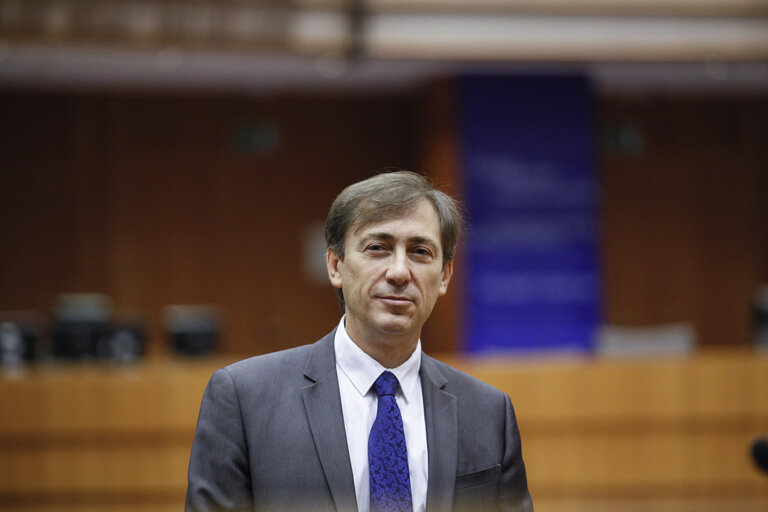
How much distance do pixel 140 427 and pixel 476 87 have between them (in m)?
4.05

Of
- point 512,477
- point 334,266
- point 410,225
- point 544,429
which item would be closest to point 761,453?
point 512,477

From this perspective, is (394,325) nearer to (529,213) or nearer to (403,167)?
(529,213)

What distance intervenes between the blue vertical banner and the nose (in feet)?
19.3

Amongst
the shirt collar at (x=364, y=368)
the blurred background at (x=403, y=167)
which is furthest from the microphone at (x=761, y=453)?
the blurred background at (x=403, y=167)

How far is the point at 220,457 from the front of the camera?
6.41ft

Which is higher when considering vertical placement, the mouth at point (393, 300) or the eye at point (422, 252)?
the eye at point (422, 252)

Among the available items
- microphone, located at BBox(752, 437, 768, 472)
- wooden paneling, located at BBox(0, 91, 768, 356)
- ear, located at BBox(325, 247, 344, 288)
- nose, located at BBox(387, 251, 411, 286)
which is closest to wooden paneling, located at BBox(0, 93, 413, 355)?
wooden paneling, located at BBox(0, 91, 768, 356)

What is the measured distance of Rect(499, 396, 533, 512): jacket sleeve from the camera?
2104 millimetres

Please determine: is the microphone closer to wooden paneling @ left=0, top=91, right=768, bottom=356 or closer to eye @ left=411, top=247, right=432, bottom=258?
eye @ left=411, top=247, right=432, bottom=258

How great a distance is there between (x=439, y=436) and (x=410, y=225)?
493 millimetres

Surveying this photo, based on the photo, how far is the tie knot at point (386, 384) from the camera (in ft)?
6.84

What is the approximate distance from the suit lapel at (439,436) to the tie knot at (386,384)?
3.5 inches

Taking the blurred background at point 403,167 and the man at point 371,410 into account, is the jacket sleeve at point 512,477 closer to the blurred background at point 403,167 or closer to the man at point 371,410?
the man at point 371,410

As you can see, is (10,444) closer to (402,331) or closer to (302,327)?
(302,327)
